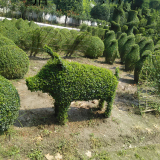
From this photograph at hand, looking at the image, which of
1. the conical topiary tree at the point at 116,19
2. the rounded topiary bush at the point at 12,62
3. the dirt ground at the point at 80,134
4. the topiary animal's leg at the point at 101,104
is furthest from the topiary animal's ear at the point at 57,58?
the conical topiary tree at the point at 116,19

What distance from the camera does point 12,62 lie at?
5898 mm

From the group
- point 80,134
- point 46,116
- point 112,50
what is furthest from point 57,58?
point 112,50

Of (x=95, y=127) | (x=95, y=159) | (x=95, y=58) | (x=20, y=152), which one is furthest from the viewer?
(x=95, y=58)

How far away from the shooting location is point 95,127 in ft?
14.3

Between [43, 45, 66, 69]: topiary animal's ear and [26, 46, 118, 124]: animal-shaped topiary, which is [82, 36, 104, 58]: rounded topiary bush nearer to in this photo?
[26, 46, 118, 124]: animal-shaped topiary

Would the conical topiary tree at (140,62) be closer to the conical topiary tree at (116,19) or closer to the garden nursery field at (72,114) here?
the garden nursery field at (72,114)

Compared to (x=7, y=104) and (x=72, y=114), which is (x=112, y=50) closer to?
(x=72, y=114)

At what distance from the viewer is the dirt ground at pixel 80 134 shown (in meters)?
3.45

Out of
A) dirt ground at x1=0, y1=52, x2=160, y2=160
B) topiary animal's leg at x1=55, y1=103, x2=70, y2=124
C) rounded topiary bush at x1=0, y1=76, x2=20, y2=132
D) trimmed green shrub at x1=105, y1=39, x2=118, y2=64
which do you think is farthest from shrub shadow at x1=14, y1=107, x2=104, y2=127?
trimmed green shrub at x1=105, y1=39, x2=118, y2=64

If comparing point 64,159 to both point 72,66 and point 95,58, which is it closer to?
point 72,66

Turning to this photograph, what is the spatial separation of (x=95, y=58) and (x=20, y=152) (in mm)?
9341

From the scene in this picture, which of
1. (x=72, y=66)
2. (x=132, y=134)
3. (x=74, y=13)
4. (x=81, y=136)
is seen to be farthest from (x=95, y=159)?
(x=74, y=13)

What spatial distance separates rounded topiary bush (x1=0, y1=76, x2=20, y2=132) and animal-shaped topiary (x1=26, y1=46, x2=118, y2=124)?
14.3 inches

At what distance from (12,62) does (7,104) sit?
3.02 meters
